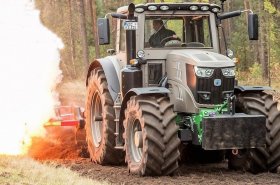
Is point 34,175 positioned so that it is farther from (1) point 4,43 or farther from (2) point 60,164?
(1) point 4,43

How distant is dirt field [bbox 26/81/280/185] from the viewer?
10344 millimetres

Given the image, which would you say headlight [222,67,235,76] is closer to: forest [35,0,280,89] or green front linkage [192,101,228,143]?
green front linkage [192,101,228,143]

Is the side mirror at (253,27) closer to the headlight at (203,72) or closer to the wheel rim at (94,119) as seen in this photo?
the headlight at (203,72)

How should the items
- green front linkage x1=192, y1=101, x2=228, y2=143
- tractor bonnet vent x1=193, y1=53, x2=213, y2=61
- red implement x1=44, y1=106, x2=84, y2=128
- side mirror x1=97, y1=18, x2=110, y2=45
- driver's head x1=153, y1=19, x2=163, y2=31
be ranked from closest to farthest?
green front linkage x1=192, y1=101, x2=228, y2=143 < tractor bonnet vent x1=193, y1=53, x2=213, y2=61 < side mirror x1=97, y1=18, x2=110, y2=45 < driver's head x1=153, y1=19, x2=163, y2=31 < red implement x1=44, y1=106, x2=84, y2=128

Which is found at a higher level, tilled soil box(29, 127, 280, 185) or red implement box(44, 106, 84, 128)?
red implement box(44, 106, 84, 128)

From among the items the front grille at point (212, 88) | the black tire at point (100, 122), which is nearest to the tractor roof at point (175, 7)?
the front grille at point (212, 88)

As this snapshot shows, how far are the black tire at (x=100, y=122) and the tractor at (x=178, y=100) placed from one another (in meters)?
Result: 0.02

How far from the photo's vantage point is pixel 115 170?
1211 centimetres

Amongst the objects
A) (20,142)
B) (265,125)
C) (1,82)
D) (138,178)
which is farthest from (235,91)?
(1,82)

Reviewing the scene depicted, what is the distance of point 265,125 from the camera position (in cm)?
1063

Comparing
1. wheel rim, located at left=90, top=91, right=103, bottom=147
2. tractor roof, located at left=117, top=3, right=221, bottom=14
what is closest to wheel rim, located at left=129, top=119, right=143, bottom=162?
tractor roof, located at left=117, top=3, right=221, bottom=14

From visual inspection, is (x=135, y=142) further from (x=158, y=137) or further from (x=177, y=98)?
(x=177, y=98)

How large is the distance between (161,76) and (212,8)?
1696 millimetres

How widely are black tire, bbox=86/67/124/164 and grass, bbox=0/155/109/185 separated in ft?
4.24
